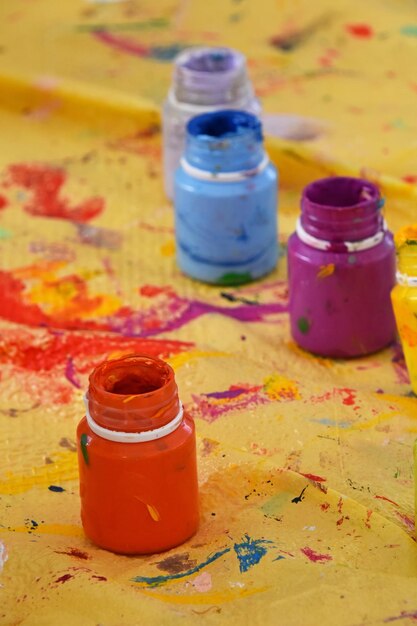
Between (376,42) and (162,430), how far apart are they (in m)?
1.80

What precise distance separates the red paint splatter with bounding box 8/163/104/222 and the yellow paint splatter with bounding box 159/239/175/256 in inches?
7.1

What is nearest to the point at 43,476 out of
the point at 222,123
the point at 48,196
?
the point at 222,123

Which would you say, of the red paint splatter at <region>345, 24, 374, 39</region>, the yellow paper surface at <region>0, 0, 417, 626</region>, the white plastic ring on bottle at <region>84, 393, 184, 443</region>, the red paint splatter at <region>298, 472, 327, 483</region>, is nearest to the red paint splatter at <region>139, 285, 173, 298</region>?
the yellow paper surface at <region>0, 0, 417, 626</region>

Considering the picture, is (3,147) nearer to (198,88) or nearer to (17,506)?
(198,88)

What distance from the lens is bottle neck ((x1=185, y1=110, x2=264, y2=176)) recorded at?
1.96m

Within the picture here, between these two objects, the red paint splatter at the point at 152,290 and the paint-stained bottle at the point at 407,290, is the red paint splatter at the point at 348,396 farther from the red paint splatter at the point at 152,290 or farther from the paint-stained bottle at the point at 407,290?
the red paint splatter at the point at 152,290

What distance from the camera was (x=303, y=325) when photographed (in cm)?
180

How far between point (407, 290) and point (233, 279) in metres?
0.48

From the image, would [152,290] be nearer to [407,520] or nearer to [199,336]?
[199,336]

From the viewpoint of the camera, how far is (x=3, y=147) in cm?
253

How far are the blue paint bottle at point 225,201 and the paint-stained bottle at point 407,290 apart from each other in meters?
0.42

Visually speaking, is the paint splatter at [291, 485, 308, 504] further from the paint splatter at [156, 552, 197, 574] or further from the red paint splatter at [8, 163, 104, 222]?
the red paint splatter at [8, 163, 104, 222]

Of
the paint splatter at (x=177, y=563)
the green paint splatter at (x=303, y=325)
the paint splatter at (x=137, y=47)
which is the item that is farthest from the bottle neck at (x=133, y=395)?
the paint splatter at (x=137, y=47)

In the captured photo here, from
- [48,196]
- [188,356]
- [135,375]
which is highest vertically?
[135,375]
